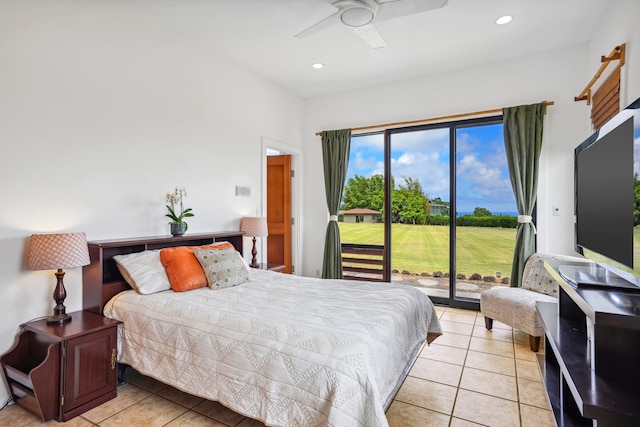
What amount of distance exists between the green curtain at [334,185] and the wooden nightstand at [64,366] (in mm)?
2998

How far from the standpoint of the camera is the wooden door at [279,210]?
201 inches

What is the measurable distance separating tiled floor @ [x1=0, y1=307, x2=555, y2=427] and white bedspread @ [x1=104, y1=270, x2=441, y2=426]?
24 centimetres

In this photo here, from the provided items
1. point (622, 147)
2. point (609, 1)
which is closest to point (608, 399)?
point (622, 147)

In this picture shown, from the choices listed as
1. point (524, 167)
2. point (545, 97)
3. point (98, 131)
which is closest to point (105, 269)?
point (98, 131)

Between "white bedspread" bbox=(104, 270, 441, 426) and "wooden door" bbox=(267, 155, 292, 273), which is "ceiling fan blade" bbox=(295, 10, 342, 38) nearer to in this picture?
"white bedspread" bbox=(104, 270, 441, 426)

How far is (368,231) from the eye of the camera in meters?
4.83

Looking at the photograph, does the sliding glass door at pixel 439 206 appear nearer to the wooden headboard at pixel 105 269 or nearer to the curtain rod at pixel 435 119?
the curtain rod at pixel 435 119

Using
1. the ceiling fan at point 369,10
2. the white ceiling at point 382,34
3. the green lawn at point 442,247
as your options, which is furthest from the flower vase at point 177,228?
the green lawn at point 442,247

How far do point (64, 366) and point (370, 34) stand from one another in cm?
324

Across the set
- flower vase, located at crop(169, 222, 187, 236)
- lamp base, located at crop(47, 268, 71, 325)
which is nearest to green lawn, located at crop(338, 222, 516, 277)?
flower vase, located at crop(169, 222, 187, 236)

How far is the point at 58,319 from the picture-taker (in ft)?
7.20

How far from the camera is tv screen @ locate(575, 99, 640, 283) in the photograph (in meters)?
1.38

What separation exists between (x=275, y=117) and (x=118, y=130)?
224 cm

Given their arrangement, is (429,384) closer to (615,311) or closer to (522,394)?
(522,394)
